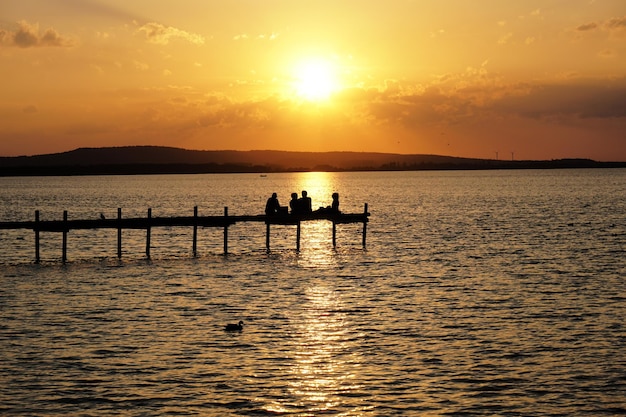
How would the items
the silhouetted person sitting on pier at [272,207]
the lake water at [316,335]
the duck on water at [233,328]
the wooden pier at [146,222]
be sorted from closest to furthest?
the lake water at [316,335]
the duck on water at [233,328]
the wooden pier at [146,222]
the silhouetted person sitting on pier at [272,207]

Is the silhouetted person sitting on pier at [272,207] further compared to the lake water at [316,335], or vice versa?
the silhouetted person sitting on pier at [272,207]

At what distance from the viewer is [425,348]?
24.7m

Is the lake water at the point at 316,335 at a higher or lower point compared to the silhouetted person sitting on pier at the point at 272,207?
lower

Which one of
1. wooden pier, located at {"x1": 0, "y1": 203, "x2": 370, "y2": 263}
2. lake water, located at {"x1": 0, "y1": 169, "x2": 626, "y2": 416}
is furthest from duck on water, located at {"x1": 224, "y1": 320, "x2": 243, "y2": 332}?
wooden pier, located at {"x1": 0, "y1": 203, "x2": 370, "y2": 263}

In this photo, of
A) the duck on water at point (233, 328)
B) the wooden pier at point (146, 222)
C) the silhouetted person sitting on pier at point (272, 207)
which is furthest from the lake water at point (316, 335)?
the silhouetted person sitting on pier at point (272, 207)

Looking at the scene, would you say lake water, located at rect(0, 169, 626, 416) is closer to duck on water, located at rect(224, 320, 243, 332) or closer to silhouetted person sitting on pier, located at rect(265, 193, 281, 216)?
duck on water, located at rect(224, 320, 243, 332)

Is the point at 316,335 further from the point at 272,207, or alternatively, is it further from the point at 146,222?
the point at 272,207

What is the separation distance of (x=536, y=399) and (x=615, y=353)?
552cm

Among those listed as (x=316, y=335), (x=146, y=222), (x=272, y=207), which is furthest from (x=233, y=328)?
(x=272, y=207)

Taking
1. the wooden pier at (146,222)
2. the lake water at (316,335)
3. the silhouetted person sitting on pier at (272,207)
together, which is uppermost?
the silhouetted person sitting on pier at (272,207)

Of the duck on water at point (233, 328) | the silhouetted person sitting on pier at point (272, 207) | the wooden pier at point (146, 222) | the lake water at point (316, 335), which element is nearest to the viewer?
the lake water at point (316, 335)

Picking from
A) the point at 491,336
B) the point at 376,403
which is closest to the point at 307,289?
the point at 491,336

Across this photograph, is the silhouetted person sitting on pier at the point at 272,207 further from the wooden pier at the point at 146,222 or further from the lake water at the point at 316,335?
the lake water at the point at 316,335

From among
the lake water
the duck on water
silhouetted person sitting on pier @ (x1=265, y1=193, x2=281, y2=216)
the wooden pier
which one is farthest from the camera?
silhouetted person sitting on pier @ (x1=265, y1=193, x2=281, y2=216)
